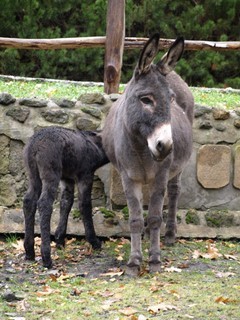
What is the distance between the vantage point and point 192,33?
1557 centimetres

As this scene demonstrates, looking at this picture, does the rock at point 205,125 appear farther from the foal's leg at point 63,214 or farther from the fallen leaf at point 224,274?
the fallen leaf at point 224,274

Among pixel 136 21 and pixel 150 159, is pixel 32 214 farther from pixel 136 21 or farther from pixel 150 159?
pixel 136 21

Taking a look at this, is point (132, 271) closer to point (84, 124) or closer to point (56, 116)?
point (84, 124)

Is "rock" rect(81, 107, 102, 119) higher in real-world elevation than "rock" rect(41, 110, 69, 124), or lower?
higher

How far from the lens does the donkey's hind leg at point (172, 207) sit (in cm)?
790

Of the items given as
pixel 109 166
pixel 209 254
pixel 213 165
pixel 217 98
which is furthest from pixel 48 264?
pixel 217 98

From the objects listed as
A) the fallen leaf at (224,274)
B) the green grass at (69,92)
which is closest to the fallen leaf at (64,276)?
the fallen leaf at (224,274)

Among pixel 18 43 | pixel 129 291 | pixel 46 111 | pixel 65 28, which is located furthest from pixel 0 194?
pixel 65 28

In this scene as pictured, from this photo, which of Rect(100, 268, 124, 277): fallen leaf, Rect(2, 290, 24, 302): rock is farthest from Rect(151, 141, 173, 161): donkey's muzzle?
Rect(2, 290, 24, 302): rock

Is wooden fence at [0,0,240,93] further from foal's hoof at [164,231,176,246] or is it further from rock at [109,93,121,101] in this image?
foal's hoof at [164,231,176,246]

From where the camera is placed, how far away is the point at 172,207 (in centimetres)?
796

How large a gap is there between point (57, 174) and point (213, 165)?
90.0 inches

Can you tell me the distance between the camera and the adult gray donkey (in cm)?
616

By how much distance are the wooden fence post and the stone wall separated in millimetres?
504
